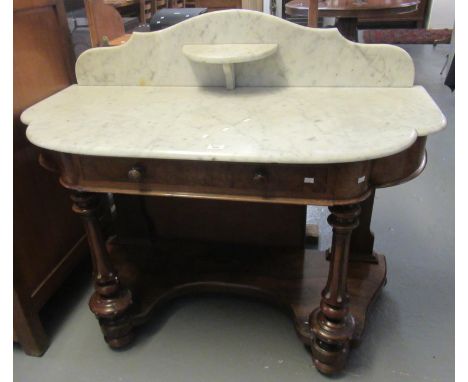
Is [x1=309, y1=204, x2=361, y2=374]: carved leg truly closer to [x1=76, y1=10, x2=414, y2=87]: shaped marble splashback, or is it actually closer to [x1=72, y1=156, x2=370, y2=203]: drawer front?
[x1=72, y1=156, x2=370, y2=203]: drawer front

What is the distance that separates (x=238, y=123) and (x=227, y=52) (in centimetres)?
27

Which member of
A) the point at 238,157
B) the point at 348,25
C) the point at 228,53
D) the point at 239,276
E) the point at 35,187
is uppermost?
the point at 228,53

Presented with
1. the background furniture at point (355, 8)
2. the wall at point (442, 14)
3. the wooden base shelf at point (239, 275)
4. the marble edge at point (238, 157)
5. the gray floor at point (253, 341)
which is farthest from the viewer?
the wall at point (442, 14)

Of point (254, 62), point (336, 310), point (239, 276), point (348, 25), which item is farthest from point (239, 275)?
point (348, 25)

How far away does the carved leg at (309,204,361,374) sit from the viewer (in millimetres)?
971

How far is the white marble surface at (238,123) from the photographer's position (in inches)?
33.9

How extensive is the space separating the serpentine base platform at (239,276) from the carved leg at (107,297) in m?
0.02

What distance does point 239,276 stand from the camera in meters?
1.42

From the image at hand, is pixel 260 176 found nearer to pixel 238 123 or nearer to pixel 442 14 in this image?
pixel 238 123

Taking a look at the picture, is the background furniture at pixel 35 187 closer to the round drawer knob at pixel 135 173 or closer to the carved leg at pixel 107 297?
the carved leg at pixel 107 297

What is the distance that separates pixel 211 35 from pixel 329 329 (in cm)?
93

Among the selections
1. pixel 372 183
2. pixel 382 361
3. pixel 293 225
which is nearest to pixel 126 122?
pixel 372 183

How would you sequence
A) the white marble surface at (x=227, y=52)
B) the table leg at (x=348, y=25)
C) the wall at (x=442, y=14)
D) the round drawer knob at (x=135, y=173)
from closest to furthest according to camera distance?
the round drawer knob at (x=135, y=173) → the white marble surface at (x=227, y=52) → the table leg at (x=348, y=25) → the wall at (x=442, y=14)

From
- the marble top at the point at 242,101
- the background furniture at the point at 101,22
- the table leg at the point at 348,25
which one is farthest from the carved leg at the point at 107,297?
the table leg at the point at 348,25
